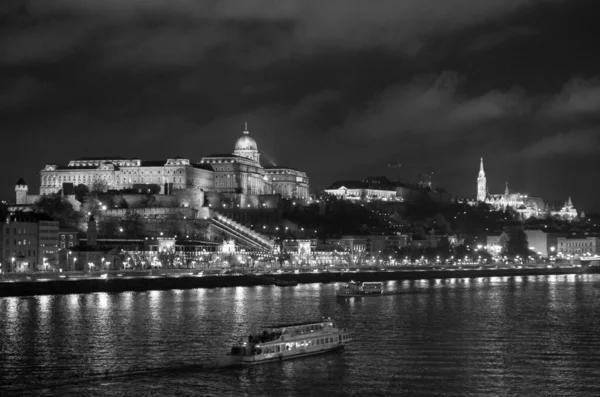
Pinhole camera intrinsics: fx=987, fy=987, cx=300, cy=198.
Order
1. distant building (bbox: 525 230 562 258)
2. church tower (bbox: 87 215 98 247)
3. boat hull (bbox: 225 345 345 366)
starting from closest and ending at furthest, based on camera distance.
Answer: boat hull (bbox: 225 345 345 366) < church tower (bbox: 87 215 98 247) < distant building (bbox: 525 230 562 258)

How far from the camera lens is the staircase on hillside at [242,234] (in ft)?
252

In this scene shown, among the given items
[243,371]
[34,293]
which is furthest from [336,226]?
[243,371]

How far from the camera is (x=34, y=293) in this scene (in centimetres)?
4581

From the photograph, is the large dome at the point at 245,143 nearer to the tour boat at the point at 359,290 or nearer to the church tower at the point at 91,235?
the church tower at the point at 91,235

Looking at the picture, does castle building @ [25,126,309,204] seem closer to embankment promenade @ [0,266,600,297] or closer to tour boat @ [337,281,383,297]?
embankment promenade @ [0,266,600,297]

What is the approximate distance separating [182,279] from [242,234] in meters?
23.9

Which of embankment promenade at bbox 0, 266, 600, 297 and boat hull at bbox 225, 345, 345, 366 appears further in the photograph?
embankment promenade at bbox 0, 266, 600, 297

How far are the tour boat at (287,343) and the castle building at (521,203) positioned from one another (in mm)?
110441

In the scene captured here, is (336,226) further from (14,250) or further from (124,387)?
(124,387)

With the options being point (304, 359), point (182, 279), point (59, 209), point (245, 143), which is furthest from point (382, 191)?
point (304, 359)

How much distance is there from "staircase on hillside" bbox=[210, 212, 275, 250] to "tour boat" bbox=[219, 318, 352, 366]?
47051 millimetres

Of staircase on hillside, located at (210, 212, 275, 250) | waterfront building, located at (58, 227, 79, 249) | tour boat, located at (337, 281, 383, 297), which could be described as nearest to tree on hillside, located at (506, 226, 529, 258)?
staircase on hillside, located at (210, 212, 275, 250)

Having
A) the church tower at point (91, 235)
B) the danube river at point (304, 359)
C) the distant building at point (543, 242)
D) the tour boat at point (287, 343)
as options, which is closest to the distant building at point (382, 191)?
the distant building at point (543, 242)

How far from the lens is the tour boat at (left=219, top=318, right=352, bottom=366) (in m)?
26.0
